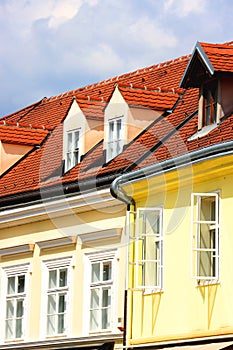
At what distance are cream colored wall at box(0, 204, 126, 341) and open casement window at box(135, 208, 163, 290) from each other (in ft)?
4.54

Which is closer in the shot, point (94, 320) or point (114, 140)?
point (94, 320)

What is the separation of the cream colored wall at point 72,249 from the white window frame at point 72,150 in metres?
1.59

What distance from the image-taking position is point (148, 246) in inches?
1027

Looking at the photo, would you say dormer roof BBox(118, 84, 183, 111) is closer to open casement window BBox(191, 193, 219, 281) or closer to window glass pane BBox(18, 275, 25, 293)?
window glass pane BBox(18, 275, 25, 293)

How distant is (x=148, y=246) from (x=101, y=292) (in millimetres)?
2678

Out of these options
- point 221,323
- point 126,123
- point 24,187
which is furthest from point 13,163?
point 221,323

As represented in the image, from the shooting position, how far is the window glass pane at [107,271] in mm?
A: 28203

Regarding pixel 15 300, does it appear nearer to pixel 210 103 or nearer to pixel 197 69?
pixel 210 103

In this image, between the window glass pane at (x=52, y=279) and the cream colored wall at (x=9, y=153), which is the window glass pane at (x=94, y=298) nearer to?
the window glass pane at (x=52, y=279)

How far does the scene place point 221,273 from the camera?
77.2ft

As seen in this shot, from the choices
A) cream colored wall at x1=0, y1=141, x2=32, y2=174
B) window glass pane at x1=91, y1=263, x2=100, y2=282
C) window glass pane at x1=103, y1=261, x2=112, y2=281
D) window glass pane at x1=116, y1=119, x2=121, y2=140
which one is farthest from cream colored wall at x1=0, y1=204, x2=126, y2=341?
cream colored wall at x1=0, y1=141, x2=32, y2=174

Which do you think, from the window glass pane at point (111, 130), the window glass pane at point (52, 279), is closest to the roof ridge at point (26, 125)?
the window glass pane at point (111, 130)

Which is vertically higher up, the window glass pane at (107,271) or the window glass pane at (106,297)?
the window glass pane at (107,271)

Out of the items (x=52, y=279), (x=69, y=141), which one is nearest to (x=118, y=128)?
(x=69, y=141)
